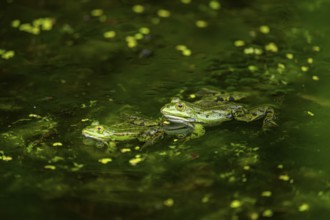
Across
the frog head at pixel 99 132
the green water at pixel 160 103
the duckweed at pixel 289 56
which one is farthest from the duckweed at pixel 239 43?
the frog head at pixel 99 132

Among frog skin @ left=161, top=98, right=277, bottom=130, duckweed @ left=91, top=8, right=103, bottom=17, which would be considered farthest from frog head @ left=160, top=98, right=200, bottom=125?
duckweed @ left=91, top=8, right=103, bottom=17

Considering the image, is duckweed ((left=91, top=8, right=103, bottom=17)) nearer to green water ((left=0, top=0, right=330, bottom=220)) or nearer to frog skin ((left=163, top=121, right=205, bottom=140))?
green water ((left=0, top=0, right=330, bottom=220))

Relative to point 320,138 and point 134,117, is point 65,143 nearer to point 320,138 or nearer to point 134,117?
point 134,117

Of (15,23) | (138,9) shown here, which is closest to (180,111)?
(138,9)

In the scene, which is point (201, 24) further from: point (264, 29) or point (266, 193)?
point (266, 193)

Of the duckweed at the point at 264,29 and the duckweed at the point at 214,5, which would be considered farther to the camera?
the duckweed at the point at 214,5

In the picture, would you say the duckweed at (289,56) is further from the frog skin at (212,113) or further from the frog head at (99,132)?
the frog head at (99,132)
